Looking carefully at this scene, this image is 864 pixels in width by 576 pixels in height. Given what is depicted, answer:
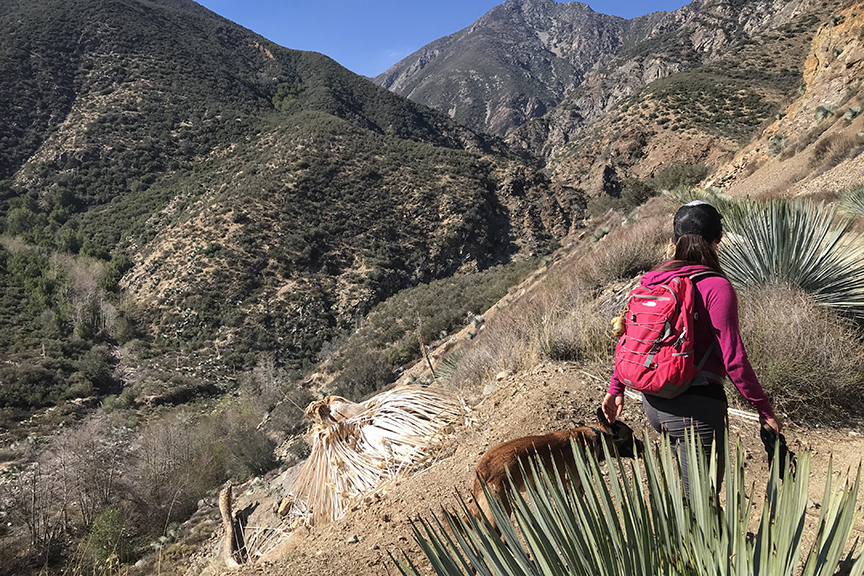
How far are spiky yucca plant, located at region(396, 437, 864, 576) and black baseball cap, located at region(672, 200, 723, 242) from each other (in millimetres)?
924

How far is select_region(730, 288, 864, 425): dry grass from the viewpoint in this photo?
307 cm

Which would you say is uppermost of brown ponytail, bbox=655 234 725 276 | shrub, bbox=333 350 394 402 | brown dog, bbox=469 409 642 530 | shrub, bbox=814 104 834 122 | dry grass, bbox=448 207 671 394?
shrub, bbox=814 104 834 122

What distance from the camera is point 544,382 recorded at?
355 cm

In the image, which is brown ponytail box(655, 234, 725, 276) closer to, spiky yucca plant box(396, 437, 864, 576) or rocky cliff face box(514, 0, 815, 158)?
spiky yucca plant box(396, 437, 864, 576)

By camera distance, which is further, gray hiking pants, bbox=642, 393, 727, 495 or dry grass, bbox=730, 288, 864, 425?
dry grass, bbox=730, 288, 864, 425

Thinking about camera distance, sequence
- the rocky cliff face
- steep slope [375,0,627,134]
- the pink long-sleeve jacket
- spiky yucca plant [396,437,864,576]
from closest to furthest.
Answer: spiky yucca plant [396,437,864,576] → the pink long-sleeve jacket → the rocky cliff face → steep slope [375,0,627,134]

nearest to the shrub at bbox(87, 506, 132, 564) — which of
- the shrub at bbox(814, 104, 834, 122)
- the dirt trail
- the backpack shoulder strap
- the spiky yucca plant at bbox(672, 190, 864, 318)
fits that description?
the dirt trail

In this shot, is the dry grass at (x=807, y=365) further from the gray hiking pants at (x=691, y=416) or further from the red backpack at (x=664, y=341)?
the red backpack at (x=664, y=341)

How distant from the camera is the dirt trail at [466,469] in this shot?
2.30 m

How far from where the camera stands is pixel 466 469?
270 cm

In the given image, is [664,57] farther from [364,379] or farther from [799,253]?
[799,253]

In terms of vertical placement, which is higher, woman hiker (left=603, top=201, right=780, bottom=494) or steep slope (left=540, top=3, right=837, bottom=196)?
steep slope (left=540, top=3, right=837, bottom=196)

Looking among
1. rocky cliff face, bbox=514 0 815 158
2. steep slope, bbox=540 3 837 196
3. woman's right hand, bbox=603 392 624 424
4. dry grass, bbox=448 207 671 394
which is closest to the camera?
woman's right hand, bbox=603 392 624 424

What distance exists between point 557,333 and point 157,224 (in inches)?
1274
